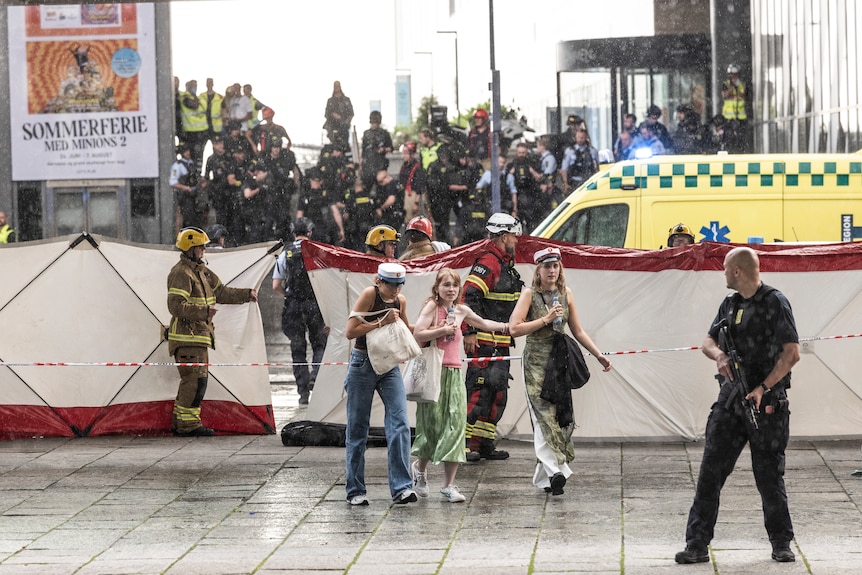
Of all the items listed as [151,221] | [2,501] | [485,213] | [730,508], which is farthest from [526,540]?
[151,221]

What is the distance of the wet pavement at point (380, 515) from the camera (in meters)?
7.05

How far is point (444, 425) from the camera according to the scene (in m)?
8.88

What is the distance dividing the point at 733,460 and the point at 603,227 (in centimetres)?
678

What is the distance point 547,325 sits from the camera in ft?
29.4

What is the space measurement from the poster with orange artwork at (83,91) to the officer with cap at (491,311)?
17091mm

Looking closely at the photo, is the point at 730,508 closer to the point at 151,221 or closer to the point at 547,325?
the point at 547,325

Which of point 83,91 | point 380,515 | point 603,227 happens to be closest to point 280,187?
point 83,91

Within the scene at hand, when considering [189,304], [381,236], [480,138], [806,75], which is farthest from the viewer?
[806,75]

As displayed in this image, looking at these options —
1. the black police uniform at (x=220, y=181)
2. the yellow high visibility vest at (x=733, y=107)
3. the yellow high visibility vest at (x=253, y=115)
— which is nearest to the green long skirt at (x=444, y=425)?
the black police uniform at (x=220, y=181)

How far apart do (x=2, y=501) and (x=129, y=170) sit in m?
17.9

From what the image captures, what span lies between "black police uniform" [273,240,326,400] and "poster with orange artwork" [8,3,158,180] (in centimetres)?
1311

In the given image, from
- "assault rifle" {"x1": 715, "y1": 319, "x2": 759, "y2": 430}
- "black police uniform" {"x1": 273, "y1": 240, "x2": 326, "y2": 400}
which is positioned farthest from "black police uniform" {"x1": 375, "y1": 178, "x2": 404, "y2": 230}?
"assault rifle" {"x1": 715, "y1": 319, "x2": 759, "y2": 430}

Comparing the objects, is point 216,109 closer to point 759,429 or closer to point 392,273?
point 392,273

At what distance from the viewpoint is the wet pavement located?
7051mm
